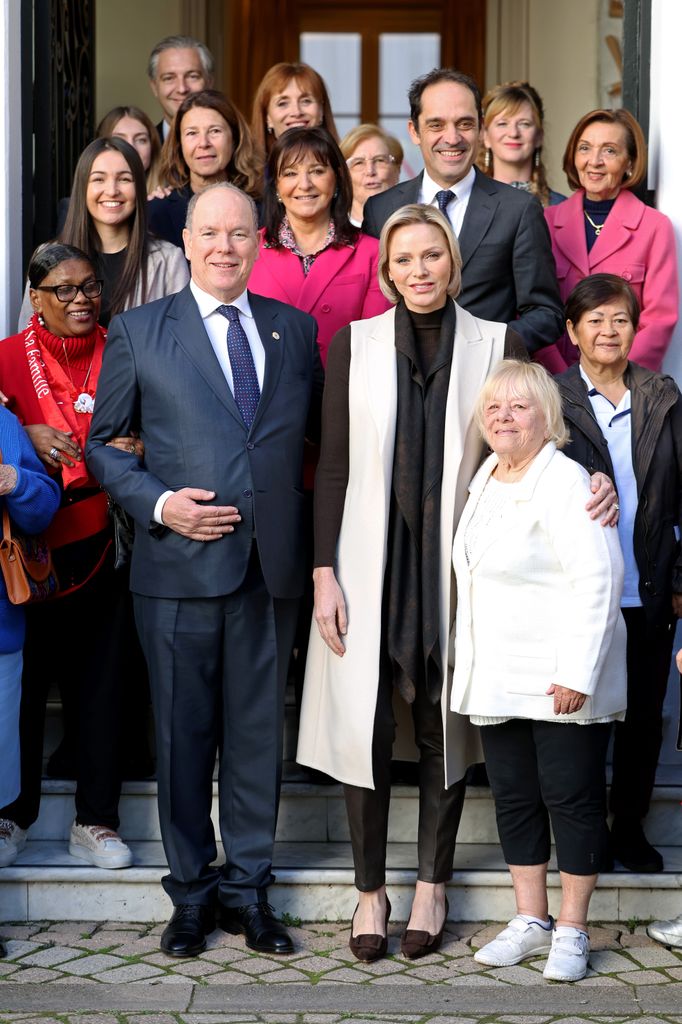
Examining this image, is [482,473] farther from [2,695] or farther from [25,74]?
[25,74]

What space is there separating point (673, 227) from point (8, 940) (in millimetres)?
3323

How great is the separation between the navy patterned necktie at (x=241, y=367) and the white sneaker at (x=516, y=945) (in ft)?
5.27

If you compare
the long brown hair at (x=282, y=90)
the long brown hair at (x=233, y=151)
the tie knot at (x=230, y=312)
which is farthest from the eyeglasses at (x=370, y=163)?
the tie knot at (x=230, y=312)

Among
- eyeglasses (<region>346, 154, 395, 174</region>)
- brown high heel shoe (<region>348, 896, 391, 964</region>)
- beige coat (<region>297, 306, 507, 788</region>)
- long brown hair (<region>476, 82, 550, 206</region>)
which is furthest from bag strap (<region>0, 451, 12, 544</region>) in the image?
eyeglasses (<region>346, 154, 395, 174</region>)

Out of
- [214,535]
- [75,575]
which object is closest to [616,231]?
[214,535]

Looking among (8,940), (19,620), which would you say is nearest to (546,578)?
(19,620)

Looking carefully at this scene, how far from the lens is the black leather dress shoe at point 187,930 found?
4.13 meters

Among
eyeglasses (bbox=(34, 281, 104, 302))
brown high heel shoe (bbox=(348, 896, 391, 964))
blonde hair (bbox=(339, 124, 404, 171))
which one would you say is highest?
blonde hair (bbox=(339, 124, 404, 171))

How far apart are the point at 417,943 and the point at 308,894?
45 cm

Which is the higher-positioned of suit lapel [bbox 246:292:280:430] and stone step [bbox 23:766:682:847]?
suit lapel [bbox 246:292:280:430]

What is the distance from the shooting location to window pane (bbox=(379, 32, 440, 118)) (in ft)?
37.6

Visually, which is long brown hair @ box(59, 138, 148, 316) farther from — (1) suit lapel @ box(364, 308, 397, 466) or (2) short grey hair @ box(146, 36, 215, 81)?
(2) short grey hair @ box(146, 36, 215, 81)

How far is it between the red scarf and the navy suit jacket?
0.87ft

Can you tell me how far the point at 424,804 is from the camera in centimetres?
423
